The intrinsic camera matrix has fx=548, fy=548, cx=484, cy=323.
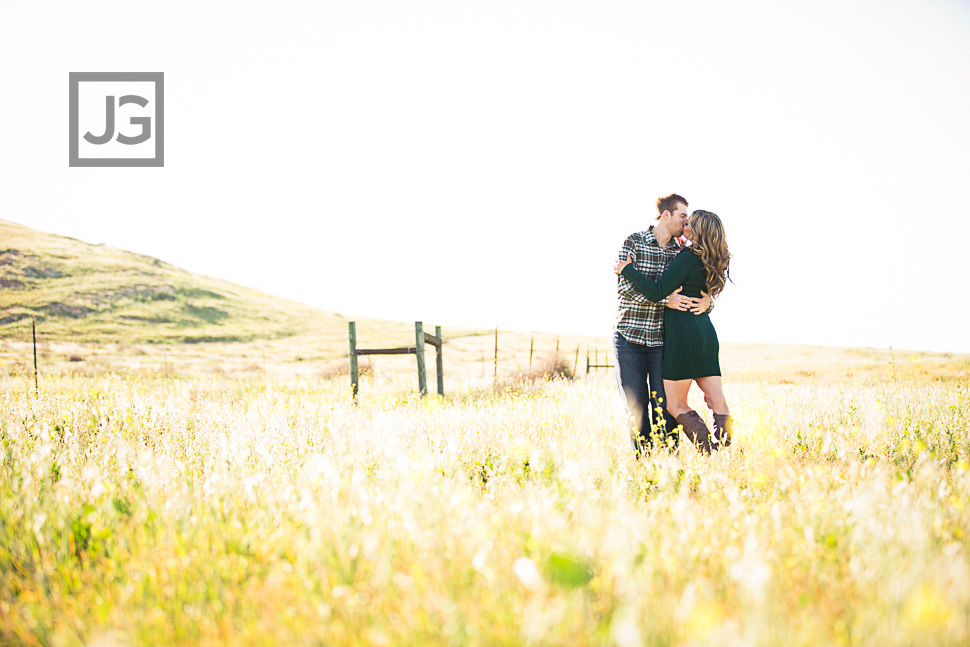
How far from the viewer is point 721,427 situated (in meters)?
4.84

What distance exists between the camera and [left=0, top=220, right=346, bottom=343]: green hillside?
49759 millimetres

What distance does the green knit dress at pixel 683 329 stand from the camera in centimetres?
479

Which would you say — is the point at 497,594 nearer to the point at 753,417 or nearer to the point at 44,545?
the point at 44,545

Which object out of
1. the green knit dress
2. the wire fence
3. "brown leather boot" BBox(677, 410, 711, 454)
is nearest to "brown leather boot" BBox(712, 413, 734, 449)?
"brown leather boot" BBox(677, 410, 711, 454)

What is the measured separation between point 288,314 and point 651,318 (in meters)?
72.7

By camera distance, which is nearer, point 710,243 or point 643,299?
point 710,243

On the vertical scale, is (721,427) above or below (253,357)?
above

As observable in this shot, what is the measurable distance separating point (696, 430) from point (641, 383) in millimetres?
Answer: 676

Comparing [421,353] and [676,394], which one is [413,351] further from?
[676,394]

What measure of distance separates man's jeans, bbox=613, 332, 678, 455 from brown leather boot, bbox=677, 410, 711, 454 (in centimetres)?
31

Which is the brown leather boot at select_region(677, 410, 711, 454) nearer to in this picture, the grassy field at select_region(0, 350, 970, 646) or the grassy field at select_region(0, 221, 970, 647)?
the grassy field at select_region(0, 221, 970, 647)

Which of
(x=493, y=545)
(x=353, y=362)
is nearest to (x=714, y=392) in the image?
(x=493, y=545)

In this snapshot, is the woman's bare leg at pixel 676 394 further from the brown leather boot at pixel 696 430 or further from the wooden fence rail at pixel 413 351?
the wooden fence rail at pixel 413 351

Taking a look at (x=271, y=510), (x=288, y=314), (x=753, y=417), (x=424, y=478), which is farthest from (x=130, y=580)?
(x=288, y=314)
